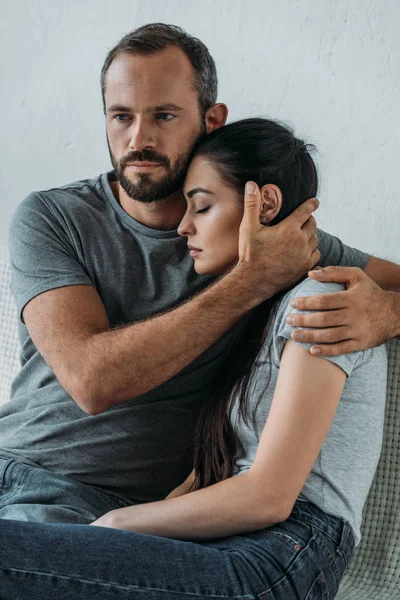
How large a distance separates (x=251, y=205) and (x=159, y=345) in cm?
29

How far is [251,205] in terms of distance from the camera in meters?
1.55

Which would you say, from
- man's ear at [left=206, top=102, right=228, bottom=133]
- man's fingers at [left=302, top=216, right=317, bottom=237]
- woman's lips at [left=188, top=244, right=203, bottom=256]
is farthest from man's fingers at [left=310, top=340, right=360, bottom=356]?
man's ear at [left=206, top=102, right=228, bottom=133]

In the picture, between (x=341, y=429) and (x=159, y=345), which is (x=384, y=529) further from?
(x=159, y=345)

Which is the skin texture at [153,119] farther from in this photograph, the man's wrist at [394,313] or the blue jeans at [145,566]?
the blue jeans at [145,566]

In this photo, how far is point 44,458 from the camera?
5.74 ft

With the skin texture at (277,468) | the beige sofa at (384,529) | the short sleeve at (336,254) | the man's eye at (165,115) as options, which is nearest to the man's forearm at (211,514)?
the skin texture at (277,468)

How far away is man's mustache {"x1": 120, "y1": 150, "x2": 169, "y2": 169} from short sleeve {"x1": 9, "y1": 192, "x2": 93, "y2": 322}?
185 millimetres

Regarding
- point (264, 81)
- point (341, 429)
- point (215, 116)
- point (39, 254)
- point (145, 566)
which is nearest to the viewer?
point (145, 566)

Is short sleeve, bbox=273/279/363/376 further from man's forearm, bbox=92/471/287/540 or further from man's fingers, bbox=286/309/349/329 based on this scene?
man's forearm, bbox=92/471/287/540

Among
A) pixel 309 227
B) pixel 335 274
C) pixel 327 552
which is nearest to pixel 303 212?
pixel 309 227

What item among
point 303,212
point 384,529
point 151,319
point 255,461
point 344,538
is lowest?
point 384,529

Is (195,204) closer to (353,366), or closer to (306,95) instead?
(353,366)

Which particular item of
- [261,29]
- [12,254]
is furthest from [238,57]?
[12,254]

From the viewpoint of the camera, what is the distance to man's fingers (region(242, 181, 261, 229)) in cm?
155
